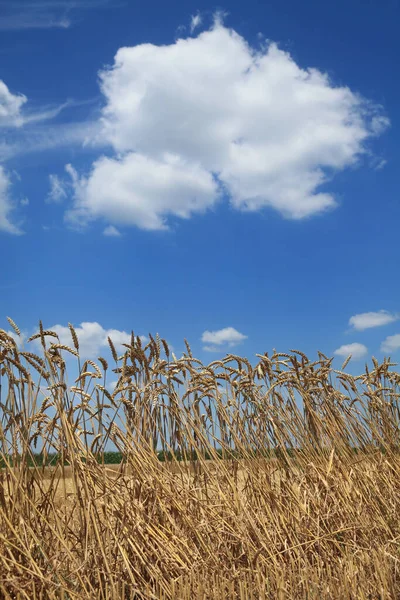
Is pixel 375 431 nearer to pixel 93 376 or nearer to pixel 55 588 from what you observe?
pixel 93 376

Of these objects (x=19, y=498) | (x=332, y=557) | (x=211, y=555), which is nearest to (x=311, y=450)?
(x=332, y=557)

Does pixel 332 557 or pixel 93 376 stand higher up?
pixel 93 376

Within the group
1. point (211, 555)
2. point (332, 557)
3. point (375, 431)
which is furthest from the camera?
point (375, 431)

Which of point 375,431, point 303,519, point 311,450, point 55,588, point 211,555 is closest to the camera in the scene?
point 55,588

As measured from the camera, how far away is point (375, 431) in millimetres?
4422

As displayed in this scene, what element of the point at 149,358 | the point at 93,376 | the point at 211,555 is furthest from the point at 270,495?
the point at 93,376

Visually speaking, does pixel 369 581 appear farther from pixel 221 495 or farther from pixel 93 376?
pixel 93 376

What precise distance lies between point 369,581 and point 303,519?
83 cm

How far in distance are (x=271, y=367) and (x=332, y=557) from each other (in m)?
1.37

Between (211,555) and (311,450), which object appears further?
(311,450)

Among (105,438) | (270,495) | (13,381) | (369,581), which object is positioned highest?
(13,381)

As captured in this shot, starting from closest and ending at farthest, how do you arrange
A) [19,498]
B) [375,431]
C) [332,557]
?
[19,498]
[332,557]
[375,431]

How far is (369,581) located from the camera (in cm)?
255

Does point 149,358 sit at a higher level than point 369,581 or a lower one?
higher
